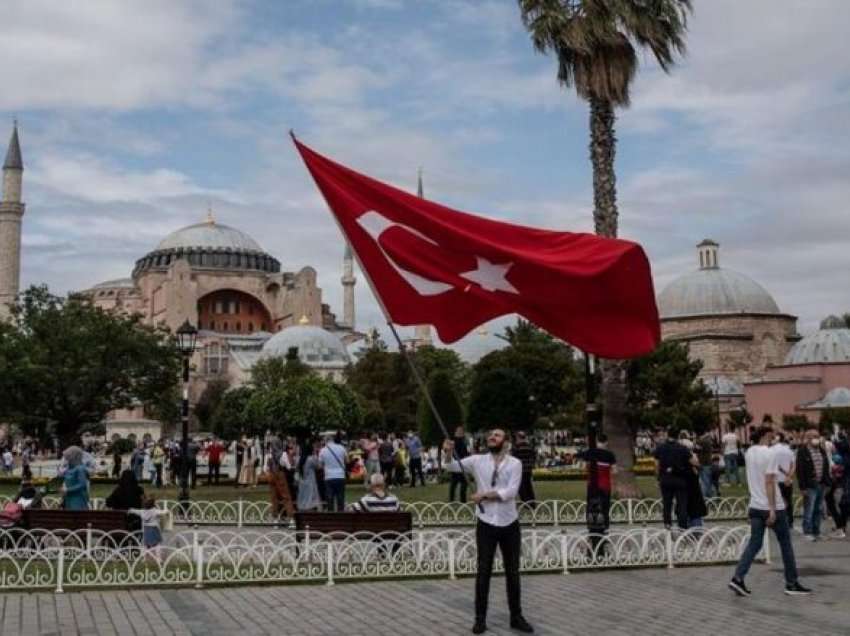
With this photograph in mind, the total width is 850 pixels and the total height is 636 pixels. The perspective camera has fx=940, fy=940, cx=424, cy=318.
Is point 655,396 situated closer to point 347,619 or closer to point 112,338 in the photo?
point 112,338

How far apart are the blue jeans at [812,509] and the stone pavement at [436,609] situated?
3.66 meters

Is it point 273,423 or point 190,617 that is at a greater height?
point 273,423

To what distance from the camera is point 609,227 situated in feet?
56.9

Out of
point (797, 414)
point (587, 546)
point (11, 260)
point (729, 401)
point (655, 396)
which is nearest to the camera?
point (587, 546)

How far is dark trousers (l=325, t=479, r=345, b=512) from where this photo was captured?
14.8 m

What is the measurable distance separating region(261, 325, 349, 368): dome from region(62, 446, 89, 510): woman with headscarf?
72.3m

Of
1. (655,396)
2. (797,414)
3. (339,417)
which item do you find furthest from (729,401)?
(339,417)

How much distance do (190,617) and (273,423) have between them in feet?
75.5

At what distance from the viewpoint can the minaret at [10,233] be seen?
79812 millimetres

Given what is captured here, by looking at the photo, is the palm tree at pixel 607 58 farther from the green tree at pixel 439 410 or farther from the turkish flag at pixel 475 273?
the green tree at pixel 439 410

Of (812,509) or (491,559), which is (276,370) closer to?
(812,509)

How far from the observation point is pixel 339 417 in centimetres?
3066

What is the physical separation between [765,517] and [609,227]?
9399mm

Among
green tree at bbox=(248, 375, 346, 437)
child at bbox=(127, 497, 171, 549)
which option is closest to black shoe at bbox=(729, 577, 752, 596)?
child at bbox=(127, 497, 171, 549)
